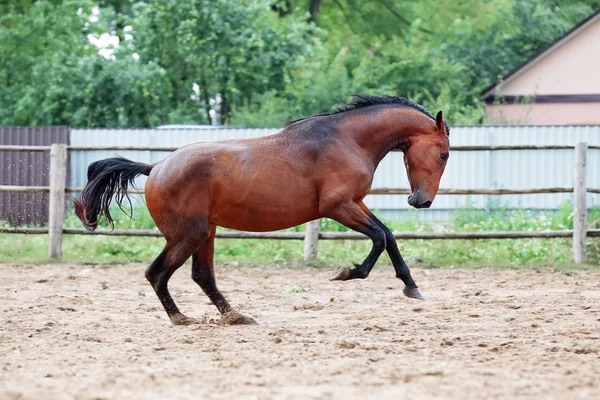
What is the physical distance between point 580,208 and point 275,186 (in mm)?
5858

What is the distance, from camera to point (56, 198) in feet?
40.4

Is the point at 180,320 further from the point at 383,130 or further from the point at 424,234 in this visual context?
the point at 424,234

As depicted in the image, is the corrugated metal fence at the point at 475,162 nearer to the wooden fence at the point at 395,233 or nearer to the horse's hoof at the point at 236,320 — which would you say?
the wooden fence at the point at 395,233

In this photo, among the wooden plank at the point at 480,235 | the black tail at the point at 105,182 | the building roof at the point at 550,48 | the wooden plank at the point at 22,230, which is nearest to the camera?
the black tail at the point at 105,182

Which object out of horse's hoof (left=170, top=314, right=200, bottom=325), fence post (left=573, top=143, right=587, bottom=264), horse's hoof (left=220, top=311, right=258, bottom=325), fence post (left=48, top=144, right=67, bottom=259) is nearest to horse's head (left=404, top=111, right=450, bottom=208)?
horse's hoof (left=220, top=311, right=258, bottom=325)

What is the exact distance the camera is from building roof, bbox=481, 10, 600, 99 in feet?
83.0

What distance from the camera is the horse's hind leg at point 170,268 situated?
711 centimetres

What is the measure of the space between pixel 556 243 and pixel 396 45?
15472 millimetres

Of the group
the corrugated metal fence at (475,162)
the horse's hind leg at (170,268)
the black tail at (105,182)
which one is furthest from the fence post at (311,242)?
the horse's hind leg at (170,268)

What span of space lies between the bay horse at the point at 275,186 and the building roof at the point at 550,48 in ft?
61.8

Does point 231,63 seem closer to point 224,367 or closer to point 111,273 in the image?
point 111,273

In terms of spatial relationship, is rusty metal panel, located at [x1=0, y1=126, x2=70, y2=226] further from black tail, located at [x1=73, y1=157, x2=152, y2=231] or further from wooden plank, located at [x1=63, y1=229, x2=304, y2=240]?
black tail, located at [x1=73, y1=157, x2=152, y2=231]

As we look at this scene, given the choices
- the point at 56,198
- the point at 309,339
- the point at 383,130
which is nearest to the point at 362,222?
the point at 383,130

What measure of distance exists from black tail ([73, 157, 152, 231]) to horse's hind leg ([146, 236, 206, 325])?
0.62 meters
